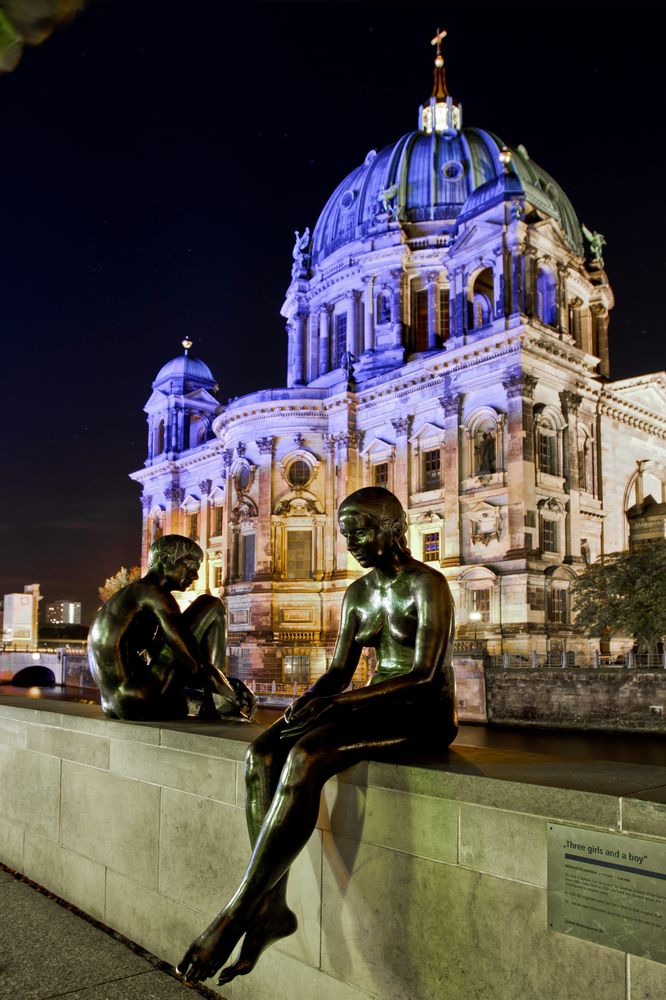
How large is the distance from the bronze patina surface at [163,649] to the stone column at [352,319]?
5543cm

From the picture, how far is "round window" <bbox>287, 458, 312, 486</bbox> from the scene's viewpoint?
57.2 m

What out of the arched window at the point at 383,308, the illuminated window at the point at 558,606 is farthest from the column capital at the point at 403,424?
the illuminated window at the point at 558,606

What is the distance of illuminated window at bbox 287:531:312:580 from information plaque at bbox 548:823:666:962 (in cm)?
5166

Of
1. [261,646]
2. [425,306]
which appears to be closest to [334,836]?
[261,646]

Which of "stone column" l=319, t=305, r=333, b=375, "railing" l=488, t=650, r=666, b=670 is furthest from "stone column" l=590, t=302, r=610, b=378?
"railing" l=488, t=650, r=666, b=670

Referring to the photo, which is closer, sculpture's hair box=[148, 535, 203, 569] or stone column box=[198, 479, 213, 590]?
sculpture's hair box=[148, 535, 203, 569]

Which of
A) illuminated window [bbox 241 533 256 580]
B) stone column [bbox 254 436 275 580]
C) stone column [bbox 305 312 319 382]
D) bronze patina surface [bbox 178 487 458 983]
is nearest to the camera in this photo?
bronze patina surface [bbox 178 487 458 983]

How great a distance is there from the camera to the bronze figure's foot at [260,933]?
4.20 meters

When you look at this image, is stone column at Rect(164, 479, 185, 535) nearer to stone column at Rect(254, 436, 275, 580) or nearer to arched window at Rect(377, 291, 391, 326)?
stone column at Rect(254, 436, 275, 580)

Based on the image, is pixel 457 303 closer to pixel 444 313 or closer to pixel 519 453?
pixel 444 313

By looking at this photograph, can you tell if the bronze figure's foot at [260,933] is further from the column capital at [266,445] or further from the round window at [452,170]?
the round window at [452,170]

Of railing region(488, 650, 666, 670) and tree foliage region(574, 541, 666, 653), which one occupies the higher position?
tree foliage region(574, 541, 666, 653)

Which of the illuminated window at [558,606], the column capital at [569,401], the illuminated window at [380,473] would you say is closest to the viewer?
the illuminated window at [558,606]

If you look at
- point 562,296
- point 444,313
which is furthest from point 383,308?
point 562,296
